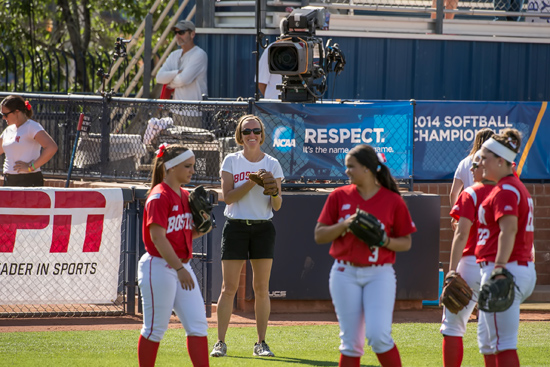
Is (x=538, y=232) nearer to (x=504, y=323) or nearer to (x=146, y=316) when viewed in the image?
(x=504, y=323)

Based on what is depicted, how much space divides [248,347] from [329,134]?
2.98 meters

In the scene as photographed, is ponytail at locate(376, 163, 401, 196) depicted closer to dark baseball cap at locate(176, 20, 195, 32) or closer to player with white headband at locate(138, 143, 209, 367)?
player with white headband at locate(138, 143, 209, 367)

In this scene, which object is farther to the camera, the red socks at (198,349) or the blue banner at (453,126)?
the blue banner at (453,126)

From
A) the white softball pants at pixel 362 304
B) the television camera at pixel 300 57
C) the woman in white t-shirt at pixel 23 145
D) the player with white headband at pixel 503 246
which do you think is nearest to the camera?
the white softball pants at pixel 362 304

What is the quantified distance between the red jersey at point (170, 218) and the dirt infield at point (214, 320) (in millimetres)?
3170

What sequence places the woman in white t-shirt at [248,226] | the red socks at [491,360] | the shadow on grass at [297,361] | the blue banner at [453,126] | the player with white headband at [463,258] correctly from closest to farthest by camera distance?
1. the red socks at [491,360]
2. the player with white headband at [463,258]
3. the shadow on grass at [297,361]
4. the woman in white t-shirt at [248,226]
5. the blue banner at [453,126]

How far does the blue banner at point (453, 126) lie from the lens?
10562 millimetres

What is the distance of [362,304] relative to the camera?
5.11 meters

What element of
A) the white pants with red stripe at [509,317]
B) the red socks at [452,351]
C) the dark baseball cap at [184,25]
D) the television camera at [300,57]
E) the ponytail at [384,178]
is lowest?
the red socks at [452,351]

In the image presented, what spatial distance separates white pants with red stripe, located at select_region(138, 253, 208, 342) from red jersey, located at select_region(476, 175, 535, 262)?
1.94m

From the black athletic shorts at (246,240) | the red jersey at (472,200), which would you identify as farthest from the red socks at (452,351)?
the black athletic shorts at (246,240)

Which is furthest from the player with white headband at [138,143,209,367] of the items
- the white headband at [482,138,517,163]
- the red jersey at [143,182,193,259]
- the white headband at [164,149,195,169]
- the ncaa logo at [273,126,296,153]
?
the ncaa logo at [273,126,296,153]

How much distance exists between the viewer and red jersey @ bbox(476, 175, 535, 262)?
5207 mm

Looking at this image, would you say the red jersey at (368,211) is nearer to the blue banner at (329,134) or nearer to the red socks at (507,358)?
the red socks at (507,358)
